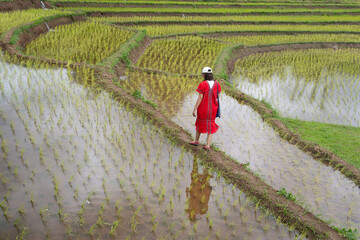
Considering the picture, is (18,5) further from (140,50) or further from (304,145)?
(304,145)

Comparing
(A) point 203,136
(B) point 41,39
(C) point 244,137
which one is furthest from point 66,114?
(B) point 41,39

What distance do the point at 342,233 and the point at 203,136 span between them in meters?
2.61

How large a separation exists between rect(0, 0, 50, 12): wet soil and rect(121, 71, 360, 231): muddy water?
1006cm

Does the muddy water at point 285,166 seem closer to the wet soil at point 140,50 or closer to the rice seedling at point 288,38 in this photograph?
the wet soil at point 140,50

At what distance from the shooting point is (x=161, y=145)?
4.78 meters

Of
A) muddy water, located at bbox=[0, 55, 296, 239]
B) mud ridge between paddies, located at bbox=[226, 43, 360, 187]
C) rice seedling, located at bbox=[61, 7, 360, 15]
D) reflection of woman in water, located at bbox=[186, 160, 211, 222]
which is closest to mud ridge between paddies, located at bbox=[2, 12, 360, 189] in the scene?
mud ridge between paddies, located at bbox=[226, 43, 360, 187]

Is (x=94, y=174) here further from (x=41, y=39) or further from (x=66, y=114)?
(x=41, y=39)

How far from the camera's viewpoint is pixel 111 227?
305cm

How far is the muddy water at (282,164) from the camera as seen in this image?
395 centimetres

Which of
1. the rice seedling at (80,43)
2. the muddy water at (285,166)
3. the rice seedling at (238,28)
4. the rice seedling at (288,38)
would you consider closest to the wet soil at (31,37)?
the rice seedling at (80,43)

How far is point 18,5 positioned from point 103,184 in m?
13.3

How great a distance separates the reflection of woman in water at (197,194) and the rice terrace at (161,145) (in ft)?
0.05

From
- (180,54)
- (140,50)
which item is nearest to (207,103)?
(180,54)

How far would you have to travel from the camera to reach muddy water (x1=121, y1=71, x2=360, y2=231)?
395cm
